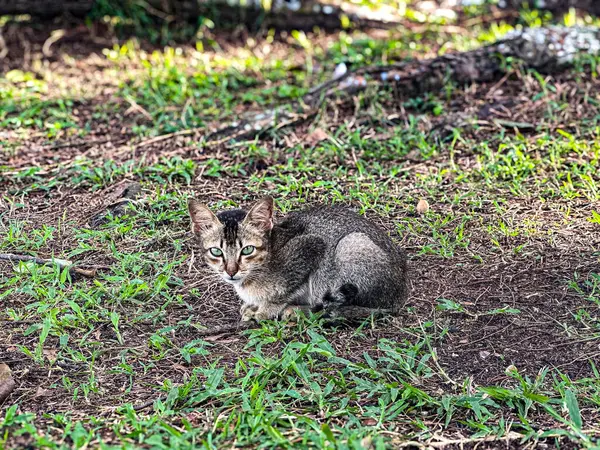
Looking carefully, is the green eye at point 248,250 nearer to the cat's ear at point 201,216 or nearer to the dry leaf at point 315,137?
the cat's ear at point 201,216

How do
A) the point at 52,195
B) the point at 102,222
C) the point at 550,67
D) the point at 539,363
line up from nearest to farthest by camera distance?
the point at 539,363 → the point at 102,222 → the point at 52,195 → the point at 550,67

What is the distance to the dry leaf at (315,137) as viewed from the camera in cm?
779

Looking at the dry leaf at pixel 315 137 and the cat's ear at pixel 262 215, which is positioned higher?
the cat's ear at pixel 262 215

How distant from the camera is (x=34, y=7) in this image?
10.6 metres

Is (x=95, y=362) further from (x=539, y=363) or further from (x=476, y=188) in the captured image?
(x=476, y=188)

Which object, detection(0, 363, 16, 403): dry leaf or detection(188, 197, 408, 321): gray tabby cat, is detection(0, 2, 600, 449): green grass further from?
detection(188, 197, 408, 321): gray tabby cat

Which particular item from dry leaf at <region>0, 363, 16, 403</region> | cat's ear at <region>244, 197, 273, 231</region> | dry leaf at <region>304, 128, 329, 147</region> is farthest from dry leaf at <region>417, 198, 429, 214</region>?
dry leaf at <region>0, 363, 16, 403</region>

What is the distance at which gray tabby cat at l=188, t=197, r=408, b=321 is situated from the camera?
525 centimetres

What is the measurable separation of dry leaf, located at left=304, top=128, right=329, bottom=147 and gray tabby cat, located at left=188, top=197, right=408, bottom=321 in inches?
86.4

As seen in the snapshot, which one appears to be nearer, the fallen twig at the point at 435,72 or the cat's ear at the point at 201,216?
the cat's ear at the point at 201,216

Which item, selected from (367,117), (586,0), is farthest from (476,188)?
(586,0)

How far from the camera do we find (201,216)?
5301 millimetres

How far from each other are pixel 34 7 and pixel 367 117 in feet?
16.6

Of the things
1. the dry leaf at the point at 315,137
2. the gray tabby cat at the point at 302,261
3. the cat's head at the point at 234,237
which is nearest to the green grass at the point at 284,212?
the dry leaf at the point at 315,137
